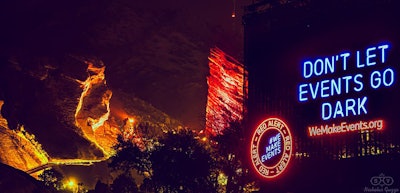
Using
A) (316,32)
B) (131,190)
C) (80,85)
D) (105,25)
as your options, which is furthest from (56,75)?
(316,32)

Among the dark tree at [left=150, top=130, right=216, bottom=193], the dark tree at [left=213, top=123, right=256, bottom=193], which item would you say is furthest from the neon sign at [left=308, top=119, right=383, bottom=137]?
the dark tree at [left=150, top=130, right=216, bottom=193]

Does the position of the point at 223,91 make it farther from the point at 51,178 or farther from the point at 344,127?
the point at 344,127

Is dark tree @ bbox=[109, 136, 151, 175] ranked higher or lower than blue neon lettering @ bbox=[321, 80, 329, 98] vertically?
lower

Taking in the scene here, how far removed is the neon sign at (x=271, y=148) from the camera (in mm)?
26141

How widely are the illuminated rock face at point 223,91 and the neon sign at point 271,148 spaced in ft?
38.4

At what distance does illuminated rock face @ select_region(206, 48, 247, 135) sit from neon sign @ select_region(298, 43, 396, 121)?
44.3ft

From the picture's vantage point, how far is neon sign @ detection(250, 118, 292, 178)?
2614 cm

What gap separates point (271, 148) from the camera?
26.8 meters

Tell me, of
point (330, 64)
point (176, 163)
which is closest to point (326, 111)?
point (330, 64)

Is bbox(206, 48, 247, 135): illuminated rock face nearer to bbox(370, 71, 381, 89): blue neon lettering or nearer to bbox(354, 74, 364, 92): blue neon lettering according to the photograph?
bbox(354, 74, 364, 92): blue neon lettering

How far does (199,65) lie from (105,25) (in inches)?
422

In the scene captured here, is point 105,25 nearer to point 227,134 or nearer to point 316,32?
point 227,134

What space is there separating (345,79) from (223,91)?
19.3m

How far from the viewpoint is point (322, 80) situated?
25984mm
